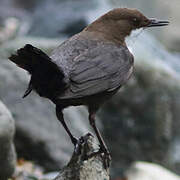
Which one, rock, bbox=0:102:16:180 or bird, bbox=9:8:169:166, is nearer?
bird, bbox=9:8:169:166

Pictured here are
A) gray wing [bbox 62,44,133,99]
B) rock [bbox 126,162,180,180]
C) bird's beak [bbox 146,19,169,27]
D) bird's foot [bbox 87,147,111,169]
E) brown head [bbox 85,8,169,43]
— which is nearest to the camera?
gray wing [bbox 62,44,133,99]

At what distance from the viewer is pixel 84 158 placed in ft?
15.8

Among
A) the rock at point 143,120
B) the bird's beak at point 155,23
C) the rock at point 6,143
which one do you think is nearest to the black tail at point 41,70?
the rock at point 6,143

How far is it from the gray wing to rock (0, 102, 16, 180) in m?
1.28

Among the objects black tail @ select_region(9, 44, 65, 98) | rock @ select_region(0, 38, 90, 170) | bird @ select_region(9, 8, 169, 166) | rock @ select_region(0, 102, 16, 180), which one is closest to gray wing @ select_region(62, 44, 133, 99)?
bird @ select_region(9, 8, 169, 166)

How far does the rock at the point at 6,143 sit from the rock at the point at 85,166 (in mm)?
1068

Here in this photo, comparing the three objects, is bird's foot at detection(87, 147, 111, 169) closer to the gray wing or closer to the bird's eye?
the gray wing

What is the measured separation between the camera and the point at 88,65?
490 cm

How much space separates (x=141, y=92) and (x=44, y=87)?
4593 millimetres

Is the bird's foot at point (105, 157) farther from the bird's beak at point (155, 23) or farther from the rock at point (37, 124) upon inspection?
the rock at point (37, 124)

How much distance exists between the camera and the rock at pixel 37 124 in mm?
7324

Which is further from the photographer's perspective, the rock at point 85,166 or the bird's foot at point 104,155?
the bird's foot at point 104,155

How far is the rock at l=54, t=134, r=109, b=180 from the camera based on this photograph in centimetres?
471

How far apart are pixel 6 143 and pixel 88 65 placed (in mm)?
1503
